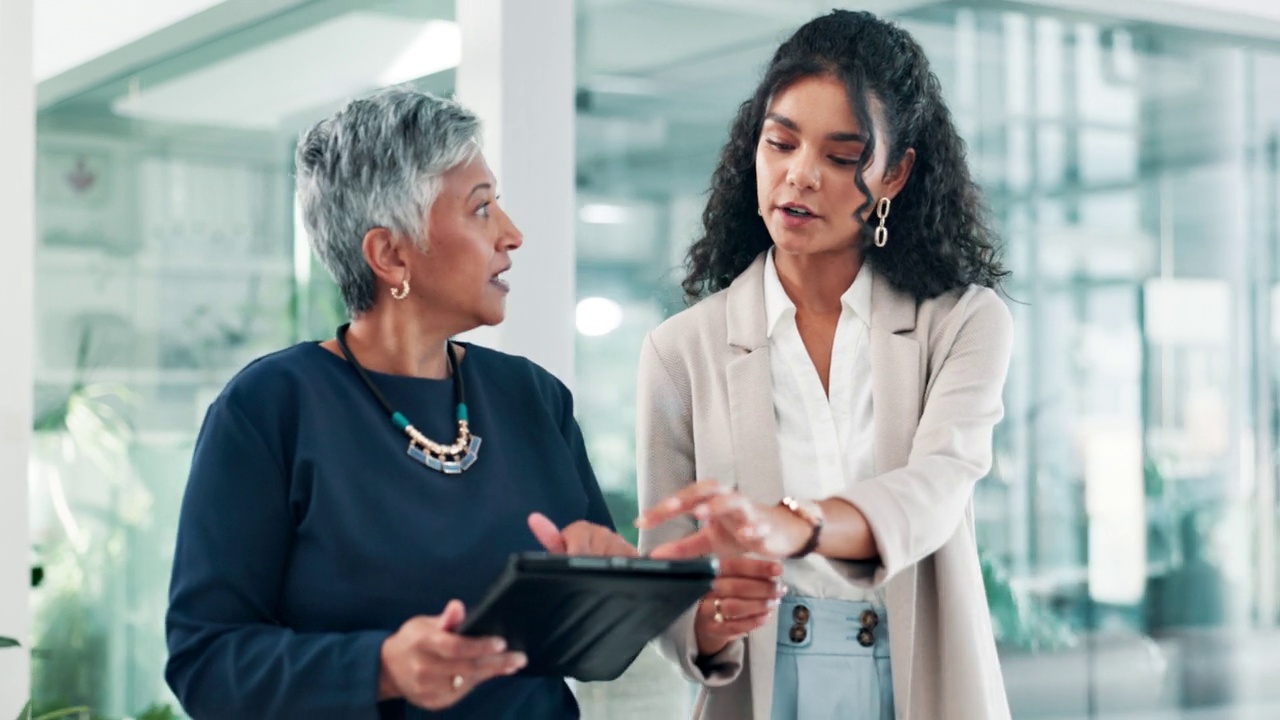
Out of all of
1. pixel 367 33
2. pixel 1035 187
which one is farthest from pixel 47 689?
pixel 1035 187

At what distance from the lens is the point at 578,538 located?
1.80 m

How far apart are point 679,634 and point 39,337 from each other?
2675 millimetres

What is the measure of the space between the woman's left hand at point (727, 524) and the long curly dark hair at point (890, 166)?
0.52m

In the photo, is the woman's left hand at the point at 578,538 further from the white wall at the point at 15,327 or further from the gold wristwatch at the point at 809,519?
the white wall at the point at 15,327

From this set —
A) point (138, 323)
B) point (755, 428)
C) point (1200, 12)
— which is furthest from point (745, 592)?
point (1200, 12)

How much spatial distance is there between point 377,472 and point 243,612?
0.23m

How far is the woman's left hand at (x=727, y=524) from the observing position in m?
1.61

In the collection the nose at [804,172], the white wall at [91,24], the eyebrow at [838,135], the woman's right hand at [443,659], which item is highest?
the white wall at [91,24]

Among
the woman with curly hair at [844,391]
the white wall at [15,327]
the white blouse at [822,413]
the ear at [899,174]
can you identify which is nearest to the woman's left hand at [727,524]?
the woman with curly hair at [844,391]

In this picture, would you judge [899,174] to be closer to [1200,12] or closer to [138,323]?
[138,323]

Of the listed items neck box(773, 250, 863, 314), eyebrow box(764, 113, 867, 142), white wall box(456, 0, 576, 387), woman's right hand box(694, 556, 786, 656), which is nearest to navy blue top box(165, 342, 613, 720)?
woman's right hand box(694, 556, 786, 656)

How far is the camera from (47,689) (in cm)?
402

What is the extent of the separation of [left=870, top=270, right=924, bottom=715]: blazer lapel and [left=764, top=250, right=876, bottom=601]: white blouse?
26 millimetres

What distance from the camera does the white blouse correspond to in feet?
6.49
